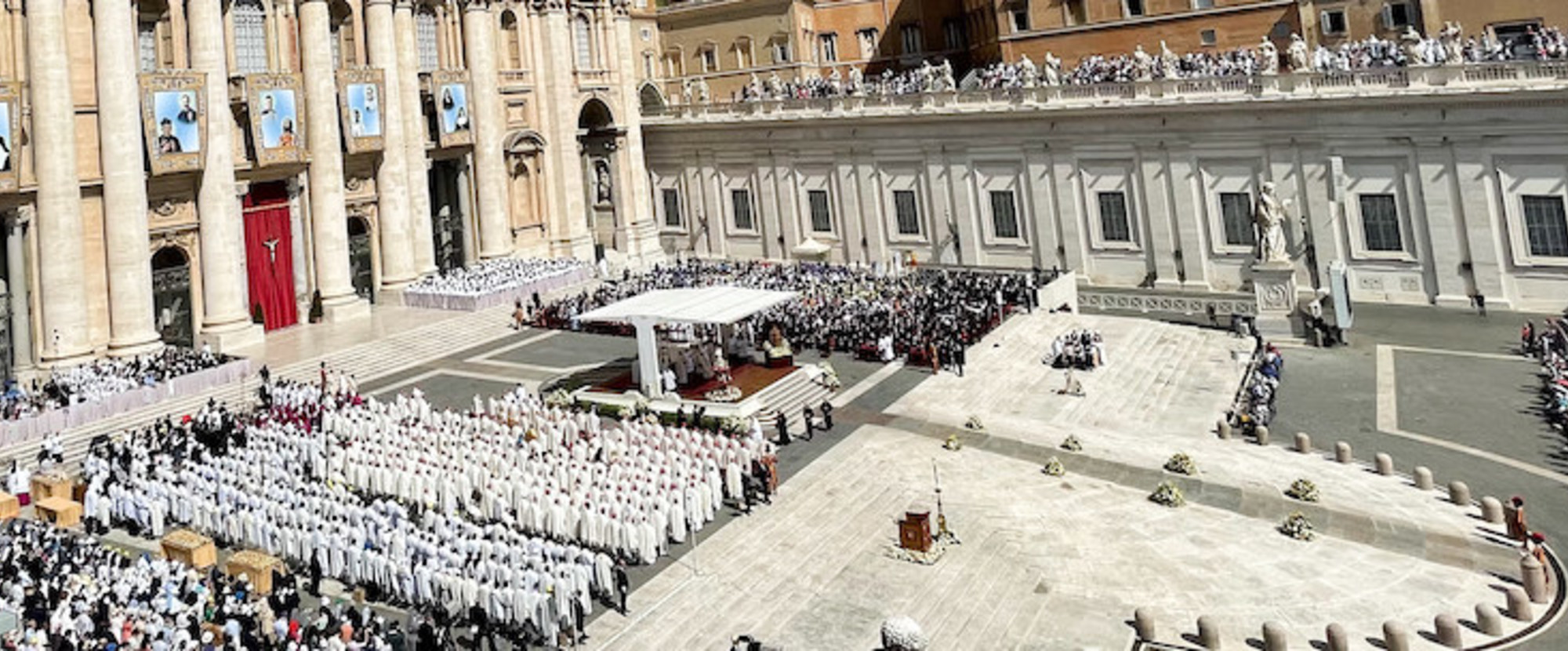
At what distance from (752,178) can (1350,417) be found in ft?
107

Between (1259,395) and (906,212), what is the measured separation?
2335cm

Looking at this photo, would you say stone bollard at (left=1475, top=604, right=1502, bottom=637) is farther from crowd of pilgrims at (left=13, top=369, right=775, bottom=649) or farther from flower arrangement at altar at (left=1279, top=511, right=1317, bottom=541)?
crowd of pilgrims at (left=13, top=369, right=775, bottom=649)

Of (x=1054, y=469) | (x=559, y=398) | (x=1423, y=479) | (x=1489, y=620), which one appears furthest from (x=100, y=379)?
(x=1423, y=479)

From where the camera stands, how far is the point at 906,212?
46.1 metres

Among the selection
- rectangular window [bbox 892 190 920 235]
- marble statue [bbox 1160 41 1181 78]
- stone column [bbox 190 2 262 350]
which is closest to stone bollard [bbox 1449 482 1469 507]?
marble statue [bbox 1160 41 1181 78]

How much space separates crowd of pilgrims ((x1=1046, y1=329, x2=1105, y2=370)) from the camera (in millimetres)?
29859

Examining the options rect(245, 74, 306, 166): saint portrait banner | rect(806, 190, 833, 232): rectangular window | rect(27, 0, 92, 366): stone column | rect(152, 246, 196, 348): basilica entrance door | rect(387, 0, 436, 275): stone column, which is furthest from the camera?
rect(806, 190, 833, 232): rectangular window

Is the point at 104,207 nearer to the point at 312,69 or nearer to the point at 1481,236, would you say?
the point at 312,69

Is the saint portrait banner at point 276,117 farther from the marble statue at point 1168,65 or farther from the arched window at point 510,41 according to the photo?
the marble statue at point 1168,65

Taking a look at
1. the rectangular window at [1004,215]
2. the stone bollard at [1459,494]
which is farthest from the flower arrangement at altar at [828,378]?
the rectangular window at [1004,215]

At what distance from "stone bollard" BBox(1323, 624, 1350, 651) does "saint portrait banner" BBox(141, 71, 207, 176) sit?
3604 centimetres

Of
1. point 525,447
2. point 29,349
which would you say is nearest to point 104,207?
point 29,349

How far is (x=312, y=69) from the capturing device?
129 ft

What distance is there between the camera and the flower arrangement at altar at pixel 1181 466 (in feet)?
68.3
